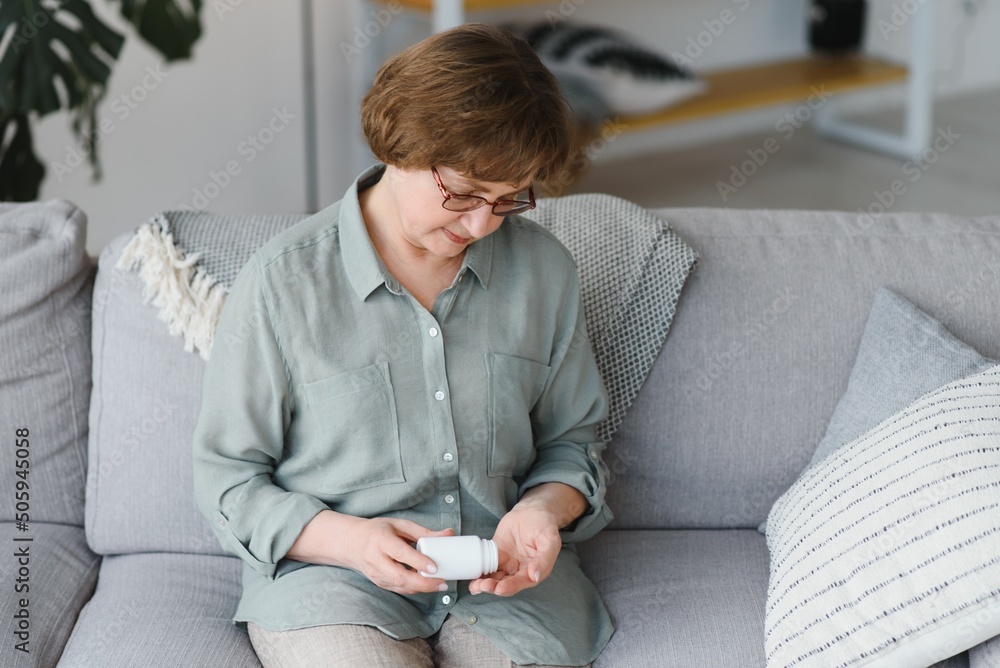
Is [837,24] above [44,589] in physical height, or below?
below

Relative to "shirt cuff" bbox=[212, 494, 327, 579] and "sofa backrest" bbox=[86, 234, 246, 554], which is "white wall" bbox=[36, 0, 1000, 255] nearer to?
"sofa backrest" bbox=[86, 234, 246, 554]

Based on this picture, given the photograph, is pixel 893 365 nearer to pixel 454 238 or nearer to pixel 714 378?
pixel 714 378

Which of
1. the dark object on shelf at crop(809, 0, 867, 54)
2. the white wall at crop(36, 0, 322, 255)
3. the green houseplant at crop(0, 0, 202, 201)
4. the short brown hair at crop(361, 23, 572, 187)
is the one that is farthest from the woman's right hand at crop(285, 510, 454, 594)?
the dark object on shelf at crop(809, 0, 867, 54)

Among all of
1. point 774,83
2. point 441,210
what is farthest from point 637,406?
point 774,83

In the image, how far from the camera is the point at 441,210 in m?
1.19

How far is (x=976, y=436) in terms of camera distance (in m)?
1.21

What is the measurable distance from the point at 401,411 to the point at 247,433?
180 millimetres

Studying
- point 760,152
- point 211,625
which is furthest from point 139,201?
point 760,152

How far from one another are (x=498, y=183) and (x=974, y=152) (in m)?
3.85

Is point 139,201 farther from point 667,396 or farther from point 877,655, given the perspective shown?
point 877,655

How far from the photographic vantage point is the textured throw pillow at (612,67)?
11.3 feet

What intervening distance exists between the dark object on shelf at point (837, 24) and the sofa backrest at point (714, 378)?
3052 mm

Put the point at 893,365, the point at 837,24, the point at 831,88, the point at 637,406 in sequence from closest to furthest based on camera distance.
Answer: the point at 893,365, the point at 637,406, the point at 831,88, the point at 837,24

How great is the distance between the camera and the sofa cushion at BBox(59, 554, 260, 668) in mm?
1291
